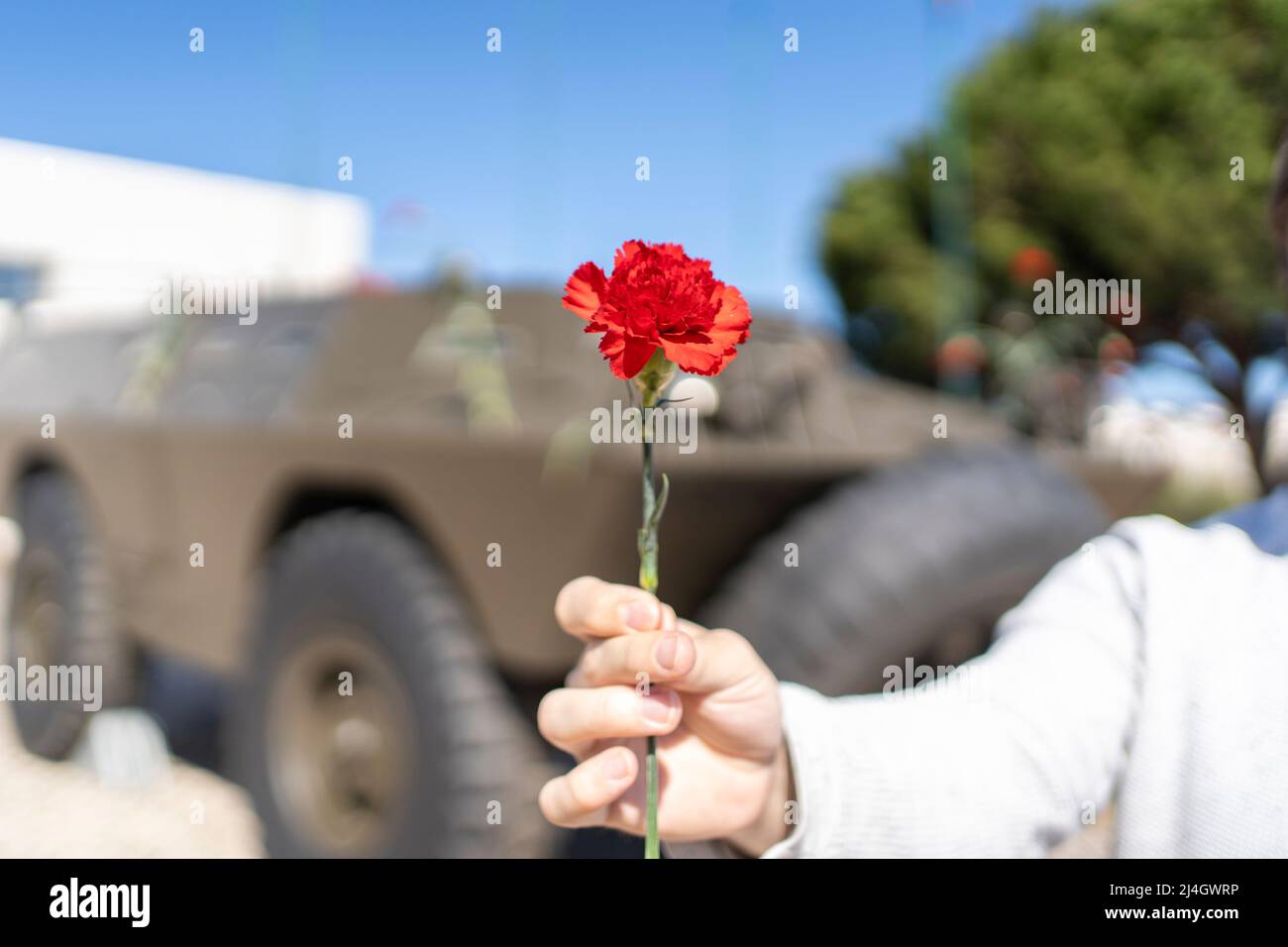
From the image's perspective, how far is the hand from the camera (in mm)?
871

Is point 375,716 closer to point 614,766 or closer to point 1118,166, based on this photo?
point 614,766

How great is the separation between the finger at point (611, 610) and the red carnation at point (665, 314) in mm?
218

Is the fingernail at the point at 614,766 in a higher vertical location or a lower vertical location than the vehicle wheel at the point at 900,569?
higher

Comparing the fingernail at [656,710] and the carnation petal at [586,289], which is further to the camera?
the fingernail at [656,710]

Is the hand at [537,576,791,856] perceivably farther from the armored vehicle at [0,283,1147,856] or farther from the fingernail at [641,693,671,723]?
the armored vehicle at [0,283,1147,856]

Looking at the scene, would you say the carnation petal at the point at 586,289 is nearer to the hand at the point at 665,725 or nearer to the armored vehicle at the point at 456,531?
the hand at the point at 665,725

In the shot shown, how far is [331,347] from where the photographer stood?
373cm

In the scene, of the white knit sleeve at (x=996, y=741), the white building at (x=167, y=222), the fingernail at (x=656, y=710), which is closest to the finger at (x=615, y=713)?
the fingernail at (x=656, y=710)

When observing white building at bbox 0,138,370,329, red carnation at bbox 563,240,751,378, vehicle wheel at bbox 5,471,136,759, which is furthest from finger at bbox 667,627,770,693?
white building at bbox 0,138,370,329

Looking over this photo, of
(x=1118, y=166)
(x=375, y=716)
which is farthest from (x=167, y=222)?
(x=375, y=716)

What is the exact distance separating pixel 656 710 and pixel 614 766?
8 cm

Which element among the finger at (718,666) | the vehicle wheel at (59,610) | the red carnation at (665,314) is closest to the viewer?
the red carnation at (665,314)

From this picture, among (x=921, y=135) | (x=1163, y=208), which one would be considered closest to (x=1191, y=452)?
(x=1163, y=208)

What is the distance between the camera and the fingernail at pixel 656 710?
0.88 meters
